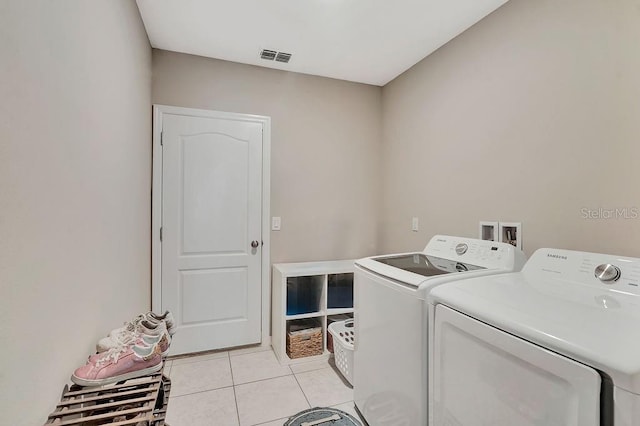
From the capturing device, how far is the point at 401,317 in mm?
1416

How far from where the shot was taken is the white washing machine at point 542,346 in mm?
712

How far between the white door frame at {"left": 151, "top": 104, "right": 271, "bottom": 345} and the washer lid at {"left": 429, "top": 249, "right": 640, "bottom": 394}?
5.76 ft

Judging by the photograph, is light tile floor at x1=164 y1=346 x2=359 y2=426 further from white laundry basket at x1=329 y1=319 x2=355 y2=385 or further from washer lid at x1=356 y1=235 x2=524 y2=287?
washer lid at x1=356 y1=235 x2=524 y2=287

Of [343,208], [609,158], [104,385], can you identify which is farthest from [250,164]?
[609,158]

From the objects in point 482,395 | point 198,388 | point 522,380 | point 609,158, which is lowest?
point 198,388

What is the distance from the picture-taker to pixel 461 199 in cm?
218

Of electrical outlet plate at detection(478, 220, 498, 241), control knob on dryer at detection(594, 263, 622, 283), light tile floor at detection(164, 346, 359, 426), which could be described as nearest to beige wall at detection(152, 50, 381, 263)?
light tile floor at detection(164, 346, 359, 426)

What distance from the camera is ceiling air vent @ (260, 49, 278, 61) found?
2467 millimetres

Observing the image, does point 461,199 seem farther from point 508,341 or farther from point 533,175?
point 508,341

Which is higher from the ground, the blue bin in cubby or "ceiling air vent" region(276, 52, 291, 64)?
"ceiling air vent" region(276, 52, 291, 64)

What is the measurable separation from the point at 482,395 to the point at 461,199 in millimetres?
1448

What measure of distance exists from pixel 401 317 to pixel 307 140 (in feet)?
6.36

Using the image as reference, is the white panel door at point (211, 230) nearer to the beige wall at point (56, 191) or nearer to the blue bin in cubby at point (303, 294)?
the blue bin in cubby at point (303, 294)

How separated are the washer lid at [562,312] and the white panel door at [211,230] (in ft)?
5.96
